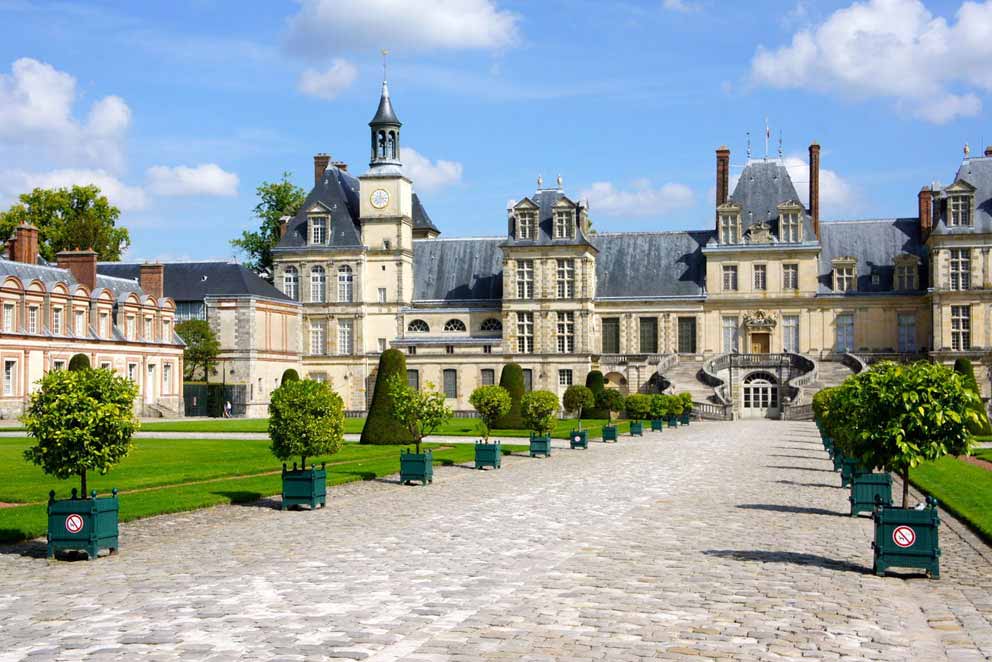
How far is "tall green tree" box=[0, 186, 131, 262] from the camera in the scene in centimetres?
6744

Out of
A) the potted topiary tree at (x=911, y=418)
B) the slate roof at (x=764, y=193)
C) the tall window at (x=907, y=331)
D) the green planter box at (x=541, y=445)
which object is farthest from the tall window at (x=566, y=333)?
the potted topiary tree at (x=911, y=418)

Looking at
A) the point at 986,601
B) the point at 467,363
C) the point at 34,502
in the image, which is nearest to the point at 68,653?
the point at 986,601

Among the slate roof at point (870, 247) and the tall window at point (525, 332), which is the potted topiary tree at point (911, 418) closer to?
the tall window at point (525, 332)

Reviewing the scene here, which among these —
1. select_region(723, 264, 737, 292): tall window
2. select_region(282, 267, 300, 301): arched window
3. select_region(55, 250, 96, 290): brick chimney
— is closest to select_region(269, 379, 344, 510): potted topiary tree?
select_region(55, 250, 96, 290): brick chimney

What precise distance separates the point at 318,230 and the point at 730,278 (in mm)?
23678

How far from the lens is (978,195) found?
62594 mm

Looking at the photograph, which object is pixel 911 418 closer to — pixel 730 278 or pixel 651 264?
pixel 730 278

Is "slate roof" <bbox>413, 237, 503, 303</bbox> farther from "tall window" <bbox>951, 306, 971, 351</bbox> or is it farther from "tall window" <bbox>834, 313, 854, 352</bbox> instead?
"tall window" <bbox>951, 306, 971, 351</bbox>

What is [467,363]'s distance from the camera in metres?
65.9

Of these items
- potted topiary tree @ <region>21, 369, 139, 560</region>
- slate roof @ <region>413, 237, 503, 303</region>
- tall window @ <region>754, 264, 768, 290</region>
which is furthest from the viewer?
slate roof @ <region>413, 237, 503, 303</region>

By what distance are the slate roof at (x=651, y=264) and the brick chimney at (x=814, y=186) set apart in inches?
228

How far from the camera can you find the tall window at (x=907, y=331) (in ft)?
214

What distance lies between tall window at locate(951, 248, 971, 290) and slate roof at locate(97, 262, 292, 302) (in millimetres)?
36269

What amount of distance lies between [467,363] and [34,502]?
154 feet
